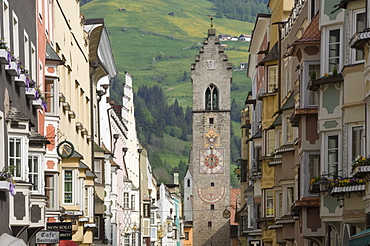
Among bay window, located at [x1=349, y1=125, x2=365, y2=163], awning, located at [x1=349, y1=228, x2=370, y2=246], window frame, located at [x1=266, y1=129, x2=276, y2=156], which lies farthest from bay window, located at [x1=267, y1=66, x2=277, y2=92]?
awning, located at [x1=349, y1=228, x2=370, y2=246]

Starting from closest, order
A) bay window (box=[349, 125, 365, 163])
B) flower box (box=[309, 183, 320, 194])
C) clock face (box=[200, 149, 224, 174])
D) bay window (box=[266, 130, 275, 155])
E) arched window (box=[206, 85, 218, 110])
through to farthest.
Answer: bay window (box=[349, 125, 365, 163]), flower box (box=[309, 183, 320, 194]), bay window (box=[266, 130, 275, 155]), clock face (box=[200, 149, 224, 174]), arched window (box=[206, 85, 218, 110])

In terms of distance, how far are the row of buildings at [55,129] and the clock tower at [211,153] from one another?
230 feet

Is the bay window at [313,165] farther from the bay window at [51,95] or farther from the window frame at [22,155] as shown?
the window frame at [22,155]

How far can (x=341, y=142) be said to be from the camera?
96.7 feet

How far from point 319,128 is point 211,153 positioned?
116m

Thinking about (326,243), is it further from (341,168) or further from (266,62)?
(266,62)

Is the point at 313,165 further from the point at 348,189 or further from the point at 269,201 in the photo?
the point at 269,201

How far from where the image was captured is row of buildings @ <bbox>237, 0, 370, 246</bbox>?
26141 millimetres

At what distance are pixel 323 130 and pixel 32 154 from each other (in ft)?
27.1

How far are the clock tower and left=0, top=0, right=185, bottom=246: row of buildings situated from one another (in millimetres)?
70232

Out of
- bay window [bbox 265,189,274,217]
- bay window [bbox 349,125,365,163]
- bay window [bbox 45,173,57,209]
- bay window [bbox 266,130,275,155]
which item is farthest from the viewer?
bay window [bbox 265,189,274,217]

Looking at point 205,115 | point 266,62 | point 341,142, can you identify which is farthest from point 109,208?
point 205,115

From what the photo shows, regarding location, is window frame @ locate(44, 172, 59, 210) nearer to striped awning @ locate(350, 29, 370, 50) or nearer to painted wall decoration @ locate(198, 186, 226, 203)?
striped awning @ locate(350, 29, 370, 50)

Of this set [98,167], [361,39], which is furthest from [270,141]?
[361,39]
